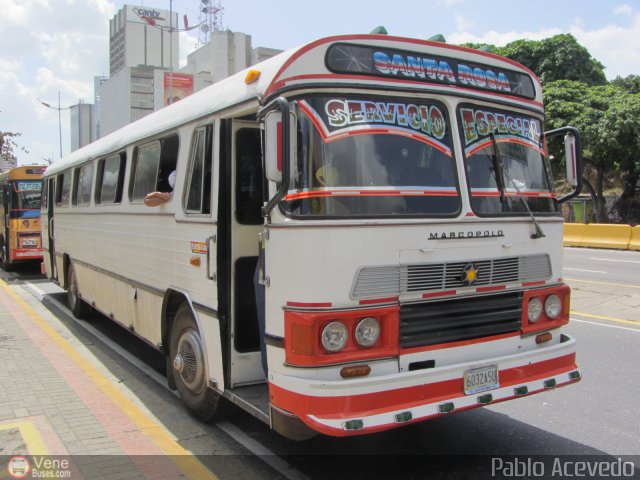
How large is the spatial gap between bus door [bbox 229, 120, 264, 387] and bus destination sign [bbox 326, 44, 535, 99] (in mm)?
1132

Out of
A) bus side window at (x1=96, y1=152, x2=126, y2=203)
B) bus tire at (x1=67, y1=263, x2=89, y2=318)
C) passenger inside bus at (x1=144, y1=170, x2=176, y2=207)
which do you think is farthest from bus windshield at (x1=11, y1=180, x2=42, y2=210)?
passenger inside bus at (x1=144, y1=170, x2=176, y2=207)

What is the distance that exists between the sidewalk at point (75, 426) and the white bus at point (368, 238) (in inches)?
23.1

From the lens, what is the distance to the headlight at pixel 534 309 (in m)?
4.27

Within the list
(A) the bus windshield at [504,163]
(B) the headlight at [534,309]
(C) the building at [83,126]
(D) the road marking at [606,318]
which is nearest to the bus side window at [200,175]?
(A) the bus windshield at [504,163]

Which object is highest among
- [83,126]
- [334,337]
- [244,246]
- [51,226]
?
[83,126]

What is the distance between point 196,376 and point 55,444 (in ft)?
3.85

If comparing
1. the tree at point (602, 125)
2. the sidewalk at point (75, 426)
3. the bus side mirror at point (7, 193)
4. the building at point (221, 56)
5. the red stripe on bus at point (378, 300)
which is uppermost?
the building at point (221, 56)

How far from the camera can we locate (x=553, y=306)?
174 inches

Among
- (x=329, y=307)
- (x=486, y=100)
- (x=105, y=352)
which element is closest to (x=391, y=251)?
(x=329, y=307)

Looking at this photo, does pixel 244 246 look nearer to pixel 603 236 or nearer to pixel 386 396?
pixel 386 396

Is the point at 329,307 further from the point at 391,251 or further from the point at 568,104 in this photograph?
the point at 568,104

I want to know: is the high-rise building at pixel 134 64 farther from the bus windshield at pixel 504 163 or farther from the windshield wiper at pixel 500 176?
the windshield wiper at pixel 500 176

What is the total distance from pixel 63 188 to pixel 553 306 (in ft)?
29.6

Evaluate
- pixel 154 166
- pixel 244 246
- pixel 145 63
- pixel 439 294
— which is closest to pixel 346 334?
pixel 439 294
